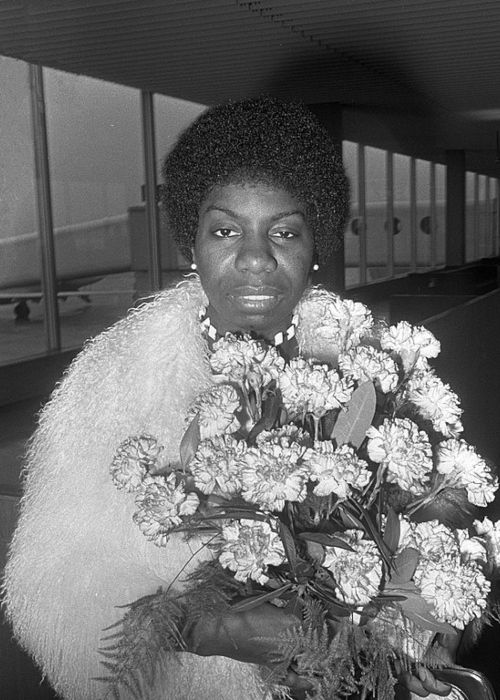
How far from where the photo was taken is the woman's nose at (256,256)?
125cm

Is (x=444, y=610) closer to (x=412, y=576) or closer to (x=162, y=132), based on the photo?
(x=412, y=576)

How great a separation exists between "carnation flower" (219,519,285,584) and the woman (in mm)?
325

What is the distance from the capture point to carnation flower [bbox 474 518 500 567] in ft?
3.34

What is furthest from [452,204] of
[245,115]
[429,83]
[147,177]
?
[245,115]

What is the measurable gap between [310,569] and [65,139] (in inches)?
300

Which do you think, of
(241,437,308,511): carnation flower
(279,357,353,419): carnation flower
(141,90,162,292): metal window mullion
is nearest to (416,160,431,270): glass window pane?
(141,90,162,292): metal window mullion

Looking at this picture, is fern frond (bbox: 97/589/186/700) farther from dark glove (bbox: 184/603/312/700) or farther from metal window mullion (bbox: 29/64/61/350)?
metal window mullion (bbox: 29/64/61/350)

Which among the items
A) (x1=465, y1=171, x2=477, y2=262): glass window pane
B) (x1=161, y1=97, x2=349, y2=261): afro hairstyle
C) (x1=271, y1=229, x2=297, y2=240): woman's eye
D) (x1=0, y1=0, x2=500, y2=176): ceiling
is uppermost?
(x1=0, y1=0, x2=500, y2=176): ceiling

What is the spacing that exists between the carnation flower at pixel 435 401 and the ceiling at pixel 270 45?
5.04 meters

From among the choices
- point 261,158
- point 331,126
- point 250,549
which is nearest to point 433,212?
point 331,126

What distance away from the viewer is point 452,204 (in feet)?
70.5

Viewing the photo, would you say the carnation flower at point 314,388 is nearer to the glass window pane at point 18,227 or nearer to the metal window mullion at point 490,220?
the glass window pane at point 18,227

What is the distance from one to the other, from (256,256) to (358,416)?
395 millimetres

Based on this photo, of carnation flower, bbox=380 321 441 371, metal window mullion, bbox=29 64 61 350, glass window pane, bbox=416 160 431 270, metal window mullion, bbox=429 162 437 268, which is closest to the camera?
carnation flower, bbox=380 321 441 371
